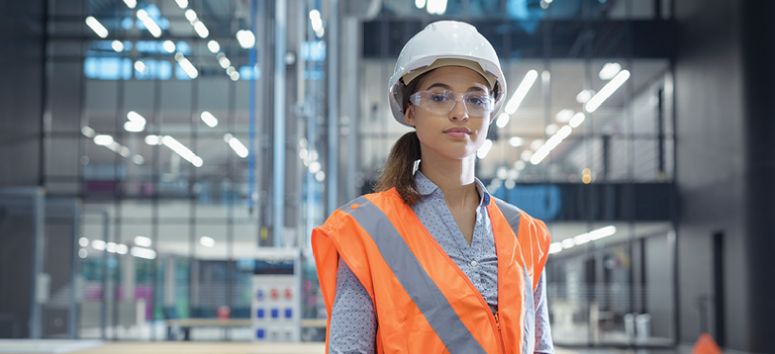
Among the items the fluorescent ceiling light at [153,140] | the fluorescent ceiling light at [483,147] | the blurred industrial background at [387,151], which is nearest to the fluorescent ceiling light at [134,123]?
the blurred industrial background at [387,151]

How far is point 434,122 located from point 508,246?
0.93ft

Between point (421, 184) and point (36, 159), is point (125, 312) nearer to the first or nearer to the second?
point (36, 159)

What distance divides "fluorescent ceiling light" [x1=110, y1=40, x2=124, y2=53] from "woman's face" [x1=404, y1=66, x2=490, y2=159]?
Answer: 15.8 metres

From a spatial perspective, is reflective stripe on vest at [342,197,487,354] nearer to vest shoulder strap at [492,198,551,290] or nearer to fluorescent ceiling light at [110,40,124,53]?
vest shoulder strap at [492,198,551,290]

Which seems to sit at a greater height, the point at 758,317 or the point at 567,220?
the point at 567,220

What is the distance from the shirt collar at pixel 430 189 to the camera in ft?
3.82

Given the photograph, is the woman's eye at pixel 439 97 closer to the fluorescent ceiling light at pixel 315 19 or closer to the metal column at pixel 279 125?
the metal column at pixel 279 125

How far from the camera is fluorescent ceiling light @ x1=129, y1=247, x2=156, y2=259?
47.4 ft

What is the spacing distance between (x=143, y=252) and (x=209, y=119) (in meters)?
3.76

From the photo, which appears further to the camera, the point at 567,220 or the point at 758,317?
the point at 567,220

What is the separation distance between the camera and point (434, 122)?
112 cm

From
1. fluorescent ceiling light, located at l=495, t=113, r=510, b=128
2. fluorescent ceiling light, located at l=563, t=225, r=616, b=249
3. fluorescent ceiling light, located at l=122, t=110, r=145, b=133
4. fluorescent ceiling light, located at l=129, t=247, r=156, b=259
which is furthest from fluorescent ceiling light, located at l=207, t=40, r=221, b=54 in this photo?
fluorescent ceiling light, located at l=563, t=225, r=616, b=249

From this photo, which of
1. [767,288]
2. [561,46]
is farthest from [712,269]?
[561,46]

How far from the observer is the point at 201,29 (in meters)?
14.9
